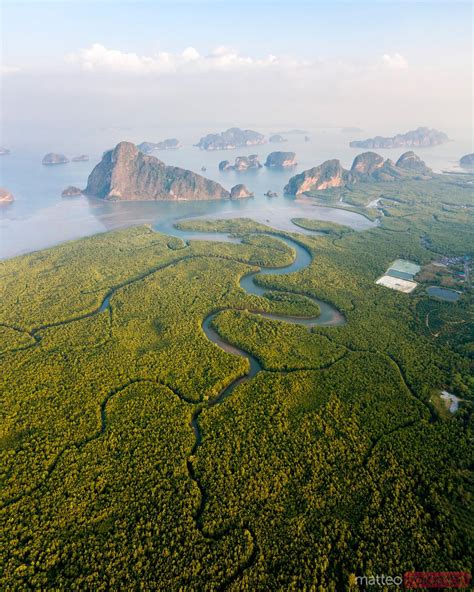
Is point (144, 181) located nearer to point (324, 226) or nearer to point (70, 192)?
point (70, 192)

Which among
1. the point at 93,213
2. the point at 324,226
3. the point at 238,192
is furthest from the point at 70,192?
the point at 324,226

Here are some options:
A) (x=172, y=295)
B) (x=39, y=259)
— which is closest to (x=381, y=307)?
(x=172, y=295)

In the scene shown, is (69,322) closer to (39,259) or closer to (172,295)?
(172,295)

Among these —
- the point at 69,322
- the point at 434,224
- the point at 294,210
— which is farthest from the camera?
the point at 294,210

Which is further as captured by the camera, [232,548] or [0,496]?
[0,496]

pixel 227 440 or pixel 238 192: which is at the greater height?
pixel 238 192

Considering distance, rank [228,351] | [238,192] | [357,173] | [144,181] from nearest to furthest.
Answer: [228,351] < [144,181] < [238,192] < [357,173]

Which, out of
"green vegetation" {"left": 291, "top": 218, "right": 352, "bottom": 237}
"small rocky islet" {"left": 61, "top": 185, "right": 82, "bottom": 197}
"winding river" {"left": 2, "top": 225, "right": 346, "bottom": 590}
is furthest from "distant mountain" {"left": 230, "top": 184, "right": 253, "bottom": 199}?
"small rocky islet" {"left": 61, "top": 185, "right": 82, "bottom": 197}

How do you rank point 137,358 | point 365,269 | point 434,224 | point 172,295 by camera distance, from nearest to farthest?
point 137,358 → point 172,295 → point 365,269 → point 434,224
